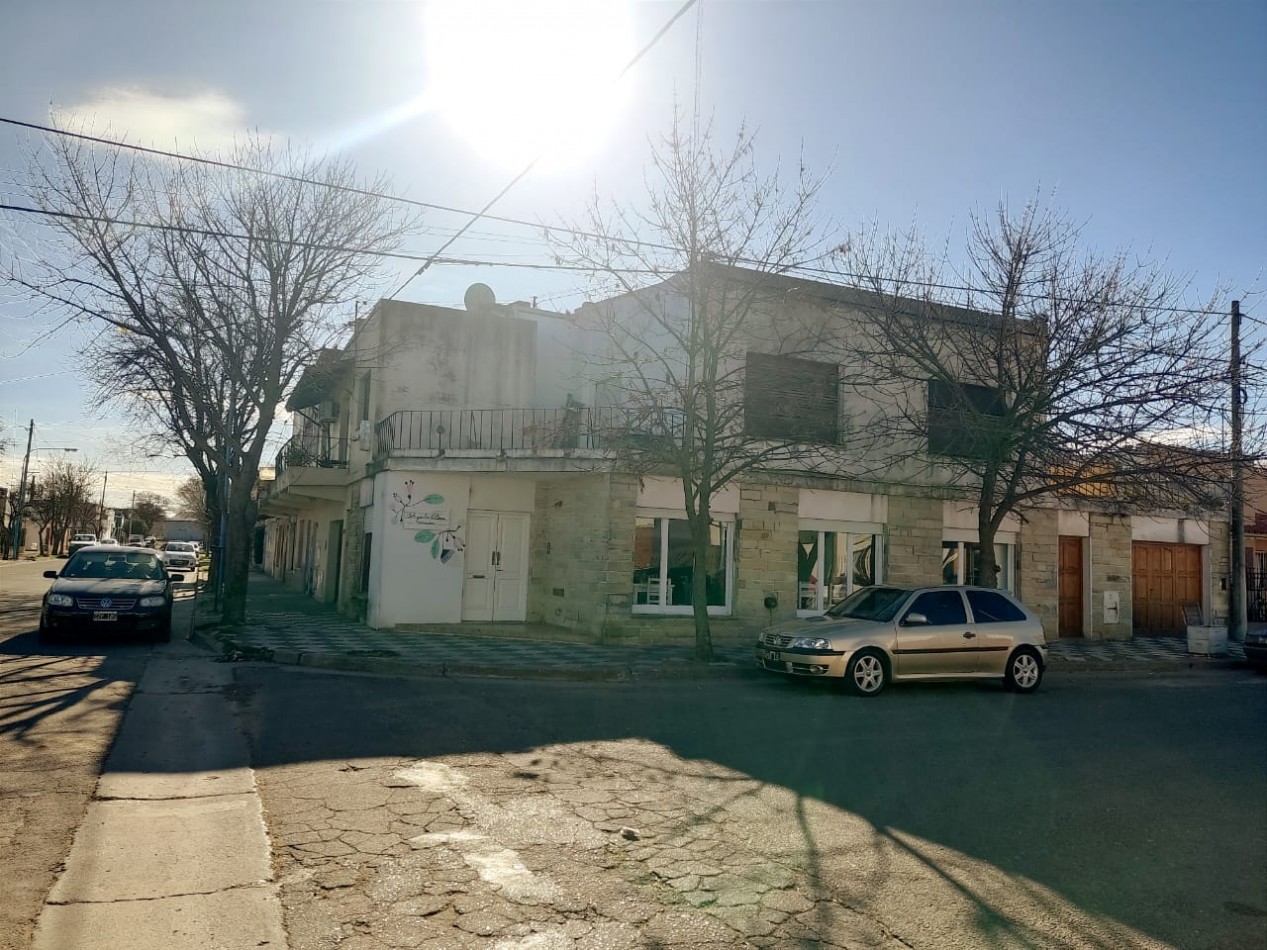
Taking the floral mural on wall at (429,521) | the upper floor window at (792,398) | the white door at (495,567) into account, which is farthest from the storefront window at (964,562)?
the floral mural on wall at (429,521)

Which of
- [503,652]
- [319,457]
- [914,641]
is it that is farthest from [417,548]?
[914,641]

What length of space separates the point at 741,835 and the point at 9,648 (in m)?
12.9

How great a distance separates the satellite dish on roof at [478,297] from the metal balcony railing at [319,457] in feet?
16.5

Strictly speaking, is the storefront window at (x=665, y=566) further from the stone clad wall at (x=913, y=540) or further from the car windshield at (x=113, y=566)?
the car windshield at (x=113, y=566)

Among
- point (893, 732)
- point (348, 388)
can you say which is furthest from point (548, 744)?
point (348, 388)

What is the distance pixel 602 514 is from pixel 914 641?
6.48m

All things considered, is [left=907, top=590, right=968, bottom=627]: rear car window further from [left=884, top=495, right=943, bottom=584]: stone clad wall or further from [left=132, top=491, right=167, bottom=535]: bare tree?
[left=132, top=491, right=167, bottom=535]: bare tree

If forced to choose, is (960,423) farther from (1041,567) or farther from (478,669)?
(478,669)

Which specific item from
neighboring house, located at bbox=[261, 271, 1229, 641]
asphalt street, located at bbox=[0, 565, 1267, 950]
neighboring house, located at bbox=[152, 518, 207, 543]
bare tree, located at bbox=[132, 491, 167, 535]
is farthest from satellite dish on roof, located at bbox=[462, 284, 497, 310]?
bare tree, located at bbox=[132, 491, 167, 535]

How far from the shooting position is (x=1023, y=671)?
41.4 feet

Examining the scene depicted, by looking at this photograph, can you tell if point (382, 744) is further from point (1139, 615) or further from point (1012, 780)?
point (1139, 615)

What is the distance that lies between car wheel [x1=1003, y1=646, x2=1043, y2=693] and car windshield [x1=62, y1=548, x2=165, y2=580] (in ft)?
47.2

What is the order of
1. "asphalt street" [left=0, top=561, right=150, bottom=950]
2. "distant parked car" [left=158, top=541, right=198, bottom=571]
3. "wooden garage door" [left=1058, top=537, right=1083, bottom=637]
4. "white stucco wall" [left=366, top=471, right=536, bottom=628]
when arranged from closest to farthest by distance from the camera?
1. "asphalt street" [left=0, top=561, right=150, bottom=950]
2. "white stucco wall" [left=366, top=471, right=536, bottom=628]
3. "wooden garage door" [left=1058, top=537, right=1083, bottom=637]
4. "distant parked car" [left=158, top=541, right=198, bottom=571]

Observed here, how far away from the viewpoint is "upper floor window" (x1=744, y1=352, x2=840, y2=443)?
55.3 ft
